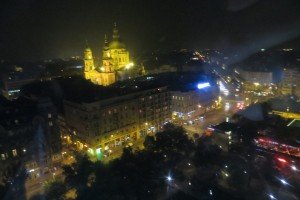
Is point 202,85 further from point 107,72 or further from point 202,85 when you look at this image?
point 107,72

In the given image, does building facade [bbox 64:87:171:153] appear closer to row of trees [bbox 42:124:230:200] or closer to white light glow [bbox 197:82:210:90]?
row of trees [bbox 42:124:230:200]

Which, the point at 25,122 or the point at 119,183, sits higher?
the point at 25,122

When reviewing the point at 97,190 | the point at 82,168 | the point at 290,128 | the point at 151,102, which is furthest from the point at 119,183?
the point at 290,128

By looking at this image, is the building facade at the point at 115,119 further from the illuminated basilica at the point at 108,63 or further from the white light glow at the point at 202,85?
the illuminated basilica at the point at 108,63

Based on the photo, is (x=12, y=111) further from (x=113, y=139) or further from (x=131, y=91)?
(x=131, y=91)

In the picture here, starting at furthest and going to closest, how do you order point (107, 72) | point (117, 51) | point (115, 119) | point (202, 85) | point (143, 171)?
point (117, 51) < point (107, 72) < point (202, 85) < point (115, 119) < point (143, 171)

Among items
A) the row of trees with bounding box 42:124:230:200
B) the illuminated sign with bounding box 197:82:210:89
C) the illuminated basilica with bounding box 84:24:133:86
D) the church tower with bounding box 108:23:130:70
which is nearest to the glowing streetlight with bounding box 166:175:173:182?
the row of trees with bounding box 42:124:230:200

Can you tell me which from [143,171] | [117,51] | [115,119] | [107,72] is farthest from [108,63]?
[143,171]

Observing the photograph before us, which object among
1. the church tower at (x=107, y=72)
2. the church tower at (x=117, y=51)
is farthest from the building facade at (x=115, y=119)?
the church tower at (x=117, y=51)
